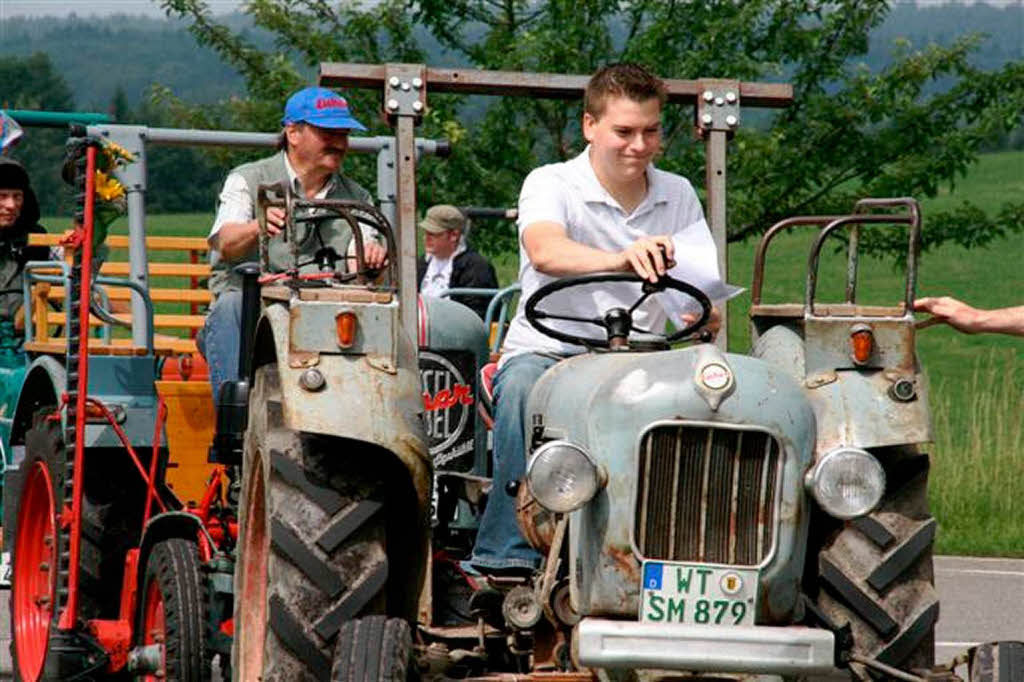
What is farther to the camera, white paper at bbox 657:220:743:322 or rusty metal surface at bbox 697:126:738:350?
rusty metal surface at bbox 697:126:738:350

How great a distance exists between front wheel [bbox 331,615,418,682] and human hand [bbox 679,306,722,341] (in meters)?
1.39

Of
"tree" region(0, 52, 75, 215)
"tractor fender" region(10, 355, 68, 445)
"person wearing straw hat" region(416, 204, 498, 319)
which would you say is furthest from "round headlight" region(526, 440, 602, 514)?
"tree" region(0, 52, 75, 215)

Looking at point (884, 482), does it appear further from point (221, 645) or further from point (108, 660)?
point (108, 660)

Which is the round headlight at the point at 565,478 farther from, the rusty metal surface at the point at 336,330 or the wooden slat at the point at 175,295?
the wooden slat at the point at 175,295

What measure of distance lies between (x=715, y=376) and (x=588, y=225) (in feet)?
4.66

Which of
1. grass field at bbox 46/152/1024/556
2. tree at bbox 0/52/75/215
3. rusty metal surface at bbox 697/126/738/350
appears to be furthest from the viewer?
tree at bbox 0/52/75/215

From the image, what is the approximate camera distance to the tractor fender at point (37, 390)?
8734 millimetres

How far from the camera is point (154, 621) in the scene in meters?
7.94

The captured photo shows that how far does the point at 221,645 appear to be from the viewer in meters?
7.58

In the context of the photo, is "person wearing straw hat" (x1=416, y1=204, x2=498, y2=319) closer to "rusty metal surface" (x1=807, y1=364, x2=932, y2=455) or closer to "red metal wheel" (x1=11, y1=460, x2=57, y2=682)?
"red metal wheel" (x1=11, y1=460, x2=57, y2=682)

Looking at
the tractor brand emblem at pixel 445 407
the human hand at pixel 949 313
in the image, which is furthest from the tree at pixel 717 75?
the human hand at pixel 949 313

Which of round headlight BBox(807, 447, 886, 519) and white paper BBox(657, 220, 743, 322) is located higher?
white paper BBox(657, 220, 743, 322)

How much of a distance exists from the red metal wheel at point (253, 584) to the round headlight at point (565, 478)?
1594 millimetres

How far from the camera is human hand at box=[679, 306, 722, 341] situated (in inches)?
262
